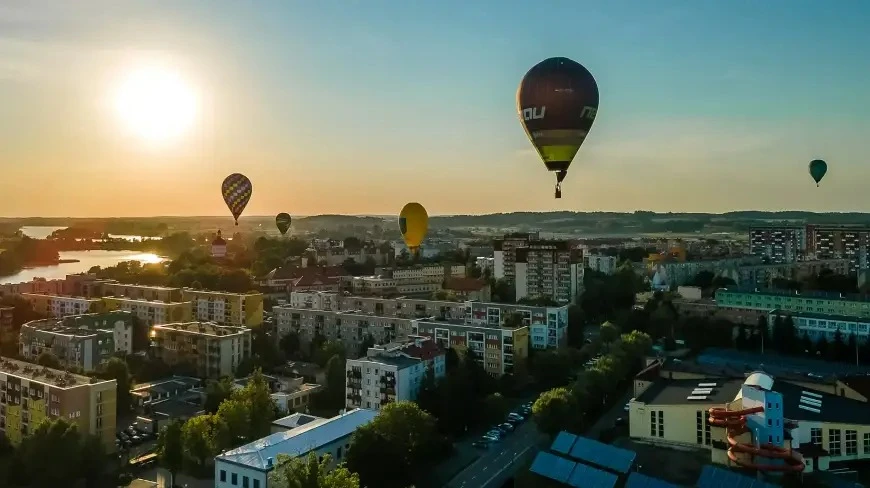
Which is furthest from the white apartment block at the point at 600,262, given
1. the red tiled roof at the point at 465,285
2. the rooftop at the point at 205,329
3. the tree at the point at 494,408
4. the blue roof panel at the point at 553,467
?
the blue roof panel at the point at 553,467

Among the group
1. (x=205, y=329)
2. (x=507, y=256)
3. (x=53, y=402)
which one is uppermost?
(x=507, y=256)

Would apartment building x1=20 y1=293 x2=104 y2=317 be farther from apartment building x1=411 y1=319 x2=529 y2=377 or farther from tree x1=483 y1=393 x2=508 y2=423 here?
tree x1=483 y1=393 x2=508 y2=423

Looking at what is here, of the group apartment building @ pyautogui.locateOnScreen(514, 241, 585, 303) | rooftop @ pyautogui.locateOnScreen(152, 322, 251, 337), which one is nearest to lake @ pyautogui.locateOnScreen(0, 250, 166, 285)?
apartment building @ pyautogui.locateOnScreen(514, 241, 585, 303)

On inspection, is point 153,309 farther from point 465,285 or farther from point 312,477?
point 312,477

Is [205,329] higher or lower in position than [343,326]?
higher

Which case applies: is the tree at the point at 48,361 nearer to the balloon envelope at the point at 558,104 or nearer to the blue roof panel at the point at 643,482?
the balloon envelope at the point at 558,104

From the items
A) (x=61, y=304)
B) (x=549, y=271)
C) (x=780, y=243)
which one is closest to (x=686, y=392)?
(x=549, y=271)

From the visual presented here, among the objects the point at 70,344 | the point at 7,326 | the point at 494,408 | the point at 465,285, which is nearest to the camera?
the point at 494,408
